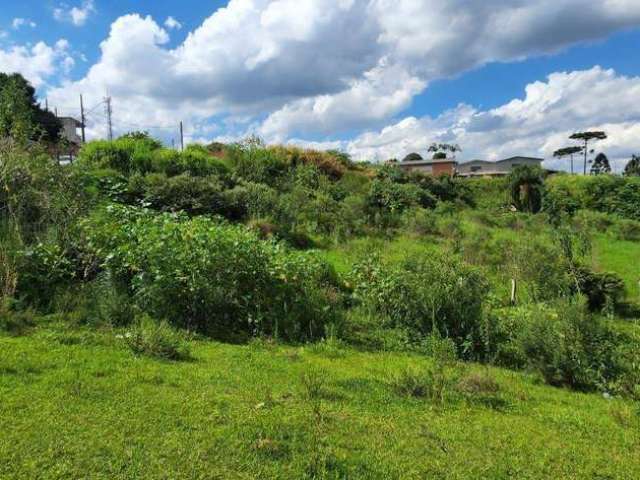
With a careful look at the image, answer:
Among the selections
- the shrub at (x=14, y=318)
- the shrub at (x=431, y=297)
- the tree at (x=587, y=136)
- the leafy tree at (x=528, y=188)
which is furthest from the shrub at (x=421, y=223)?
the tree at (x=587, y=136)

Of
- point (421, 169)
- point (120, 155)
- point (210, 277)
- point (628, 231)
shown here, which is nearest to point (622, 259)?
point (628, 231)

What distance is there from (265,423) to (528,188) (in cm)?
2227

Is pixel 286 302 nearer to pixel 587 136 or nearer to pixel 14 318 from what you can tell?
pixel 14 318

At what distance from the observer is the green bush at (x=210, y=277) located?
5.71 metres

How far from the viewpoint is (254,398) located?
3791 mm

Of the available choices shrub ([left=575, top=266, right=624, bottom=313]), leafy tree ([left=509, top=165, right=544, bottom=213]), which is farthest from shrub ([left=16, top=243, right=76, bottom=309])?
leafy tree ([left=509, top=165, right=544, bottom=213])

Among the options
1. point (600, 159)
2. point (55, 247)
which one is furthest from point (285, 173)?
point (600, 159)

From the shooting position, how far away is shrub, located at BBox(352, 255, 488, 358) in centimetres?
627

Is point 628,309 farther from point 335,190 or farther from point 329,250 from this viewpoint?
point 335,190

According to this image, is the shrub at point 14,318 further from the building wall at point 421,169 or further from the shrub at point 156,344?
the building wall at point 421,169

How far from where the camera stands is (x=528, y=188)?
75.2 ft

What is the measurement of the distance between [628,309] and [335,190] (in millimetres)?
10017

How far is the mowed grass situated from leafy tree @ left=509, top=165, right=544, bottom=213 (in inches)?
764

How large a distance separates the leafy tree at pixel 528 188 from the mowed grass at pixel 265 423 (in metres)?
19.4
